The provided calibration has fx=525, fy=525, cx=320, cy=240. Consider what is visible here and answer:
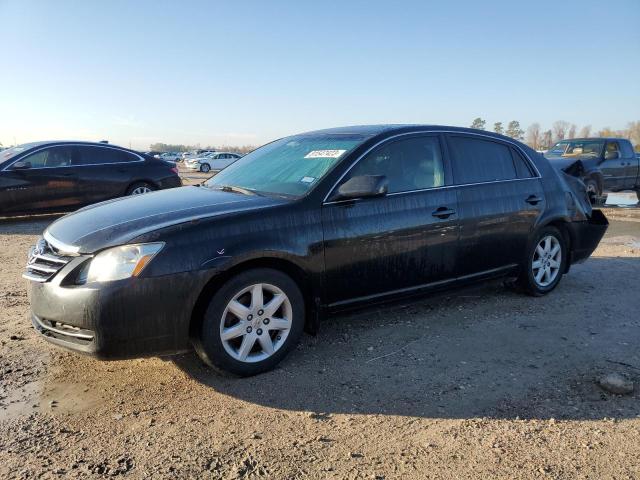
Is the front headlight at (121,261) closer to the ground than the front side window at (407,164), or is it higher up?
closer to the ground

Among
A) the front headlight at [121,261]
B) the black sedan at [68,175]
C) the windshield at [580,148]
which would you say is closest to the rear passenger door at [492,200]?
the front headlight at [121,261]

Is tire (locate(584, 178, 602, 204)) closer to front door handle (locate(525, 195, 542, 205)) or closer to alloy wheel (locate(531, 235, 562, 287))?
alloy wheel (locate(531, 235, 562, 287))

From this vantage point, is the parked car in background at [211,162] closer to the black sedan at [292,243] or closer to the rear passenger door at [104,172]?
the rear passenger door at [104,172]

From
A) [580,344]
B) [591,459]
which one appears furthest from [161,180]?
[591,459]

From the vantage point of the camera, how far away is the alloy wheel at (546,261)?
5.26m

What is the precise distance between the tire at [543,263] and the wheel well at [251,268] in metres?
2.48

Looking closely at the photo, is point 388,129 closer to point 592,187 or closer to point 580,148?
point 592,187

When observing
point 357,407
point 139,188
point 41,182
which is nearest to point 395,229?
point 357,407

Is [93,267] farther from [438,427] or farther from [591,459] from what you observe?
[591,459]

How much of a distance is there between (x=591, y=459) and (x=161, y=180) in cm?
989

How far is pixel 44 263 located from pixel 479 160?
3.69m

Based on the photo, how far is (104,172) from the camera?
34.1 feet

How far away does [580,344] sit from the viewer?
4.11m

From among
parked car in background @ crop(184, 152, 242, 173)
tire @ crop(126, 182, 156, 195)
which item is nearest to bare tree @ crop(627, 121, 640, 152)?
parked car in background @ crop(184, 152, 242, 173)
